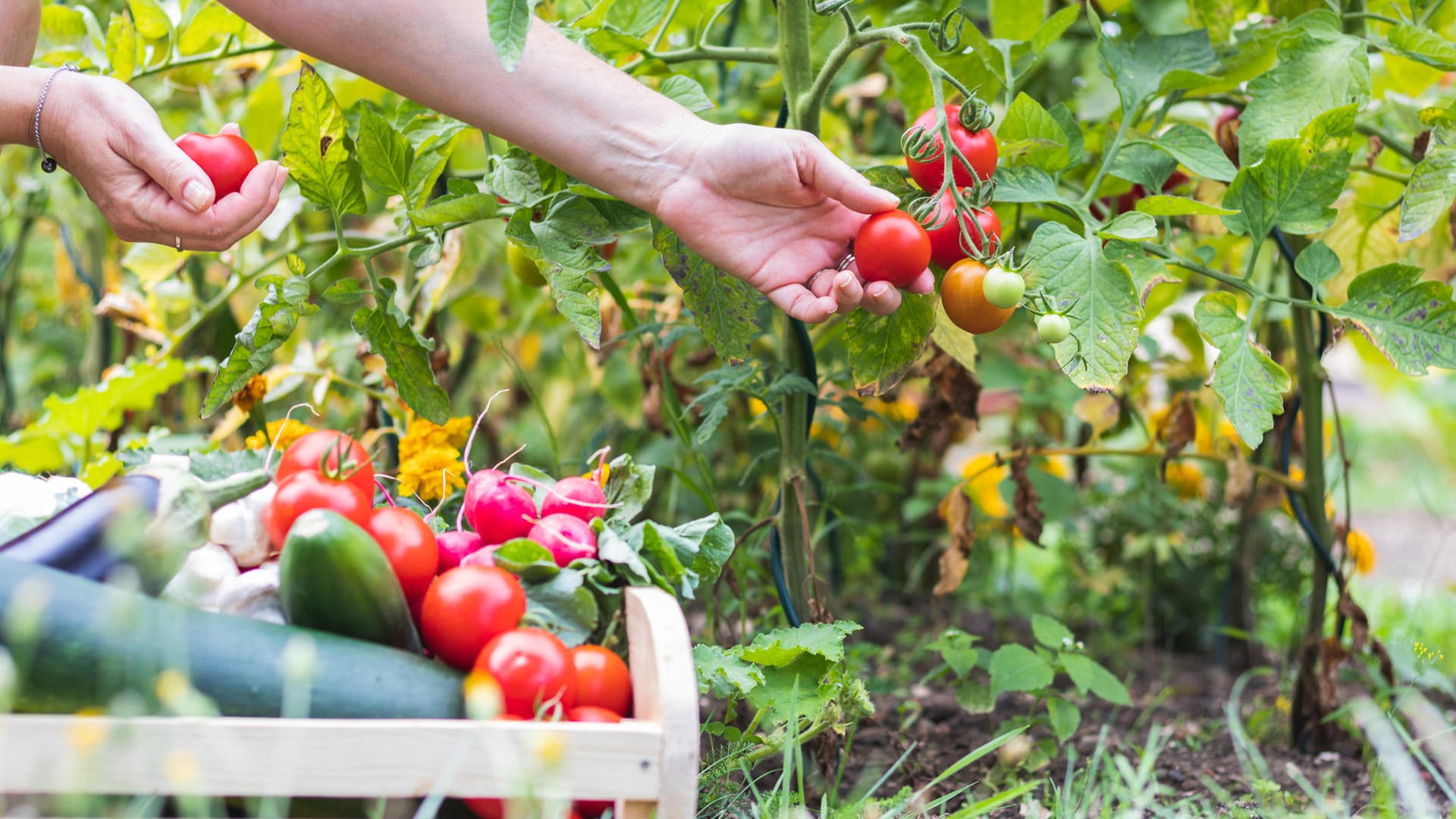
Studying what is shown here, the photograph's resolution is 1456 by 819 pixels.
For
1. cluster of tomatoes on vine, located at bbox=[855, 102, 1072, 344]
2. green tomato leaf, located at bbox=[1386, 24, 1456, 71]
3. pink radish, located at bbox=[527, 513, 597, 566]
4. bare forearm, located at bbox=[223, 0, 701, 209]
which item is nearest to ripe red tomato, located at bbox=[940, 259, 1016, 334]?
cluster of tomatoes on vine, located at bbox=[855, 102, 1072, 344]

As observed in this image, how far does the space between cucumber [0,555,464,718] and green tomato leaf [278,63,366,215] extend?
1.91 feet

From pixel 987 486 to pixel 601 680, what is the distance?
135 cm

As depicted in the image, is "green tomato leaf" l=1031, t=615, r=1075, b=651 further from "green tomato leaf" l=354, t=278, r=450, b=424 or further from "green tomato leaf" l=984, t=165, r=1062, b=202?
"green tomato leaf" l=354, t=278, r=450, b=424

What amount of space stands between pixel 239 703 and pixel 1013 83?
3.58 feet

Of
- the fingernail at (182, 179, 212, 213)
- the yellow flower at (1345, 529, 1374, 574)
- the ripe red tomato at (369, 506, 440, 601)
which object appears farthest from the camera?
the yellow flower at (1345, 529, 1374, 574)

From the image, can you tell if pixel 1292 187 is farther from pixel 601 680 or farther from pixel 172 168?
pixel 172 168

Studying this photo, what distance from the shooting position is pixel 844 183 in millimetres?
1092

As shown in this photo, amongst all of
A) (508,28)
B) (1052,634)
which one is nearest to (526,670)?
(508,28)

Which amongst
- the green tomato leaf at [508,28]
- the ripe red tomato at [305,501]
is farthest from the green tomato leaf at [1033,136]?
the ripe red tomato at [305,501]

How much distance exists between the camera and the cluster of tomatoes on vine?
106 cm

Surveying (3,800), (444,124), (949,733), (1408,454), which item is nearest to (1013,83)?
(444,124)

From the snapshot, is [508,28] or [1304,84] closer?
[508,28]

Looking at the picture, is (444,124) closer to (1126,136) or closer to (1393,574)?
(1126,136)

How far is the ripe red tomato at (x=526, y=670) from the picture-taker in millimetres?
817
